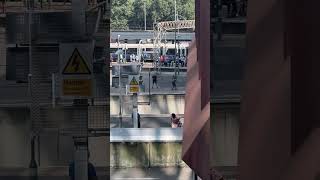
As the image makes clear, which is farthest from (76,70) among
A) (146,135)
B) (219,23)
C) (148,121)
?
(148,121)

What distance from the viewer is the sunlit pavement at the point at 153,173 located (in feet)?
36.0

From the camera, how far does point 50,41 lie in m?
4.75

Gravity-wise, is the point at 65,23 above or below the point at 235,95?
above

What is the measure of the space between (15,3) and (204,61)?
2.80 meters

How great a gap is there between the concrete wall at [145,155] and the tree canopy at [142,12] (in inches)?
1845

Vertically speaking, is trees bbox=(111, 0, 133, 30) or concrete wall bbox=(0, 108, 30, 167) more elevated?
trees bbox=(111, 0, 133, 30)

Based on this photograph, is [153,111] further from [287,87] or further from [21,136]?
[287,87]

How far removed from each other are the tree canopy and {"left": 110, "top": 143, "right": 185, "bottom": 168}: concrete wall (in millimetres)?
46873

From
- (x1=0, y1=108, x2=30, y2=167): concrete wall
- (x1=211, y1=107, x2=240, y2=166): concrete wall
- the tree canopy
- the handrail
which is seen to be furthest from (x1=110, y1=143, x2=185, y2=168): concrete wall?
the tree canopy

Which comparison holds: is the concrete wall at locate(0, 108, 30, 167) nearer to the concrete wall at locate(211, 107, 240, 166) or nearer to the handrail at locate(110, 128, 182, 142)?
the concrete wall at locate(211, 107, 240, 166)

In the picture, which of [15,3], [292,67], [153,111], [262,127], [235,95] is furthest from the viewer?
[153,111]

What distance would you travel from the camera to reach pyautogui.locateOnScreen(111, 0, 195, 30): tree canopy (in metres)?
58.8

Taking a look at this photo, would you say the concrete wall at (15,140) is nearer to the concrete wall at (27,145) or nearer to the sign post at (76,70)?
the concrete wall at (27,145)

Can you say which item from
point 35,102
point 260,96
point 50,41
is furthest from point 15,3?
point 260,96
